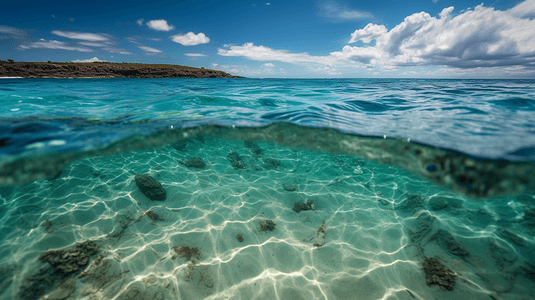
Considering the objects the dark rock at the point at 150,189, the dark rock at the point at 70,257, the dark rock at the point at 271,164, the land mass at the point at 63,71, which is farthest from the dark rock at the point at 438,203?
the land mass at the point at 63,71

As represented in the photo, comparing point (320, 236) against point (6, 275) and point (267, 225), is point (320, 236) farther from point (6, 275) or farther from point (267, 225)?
point (6, 275)

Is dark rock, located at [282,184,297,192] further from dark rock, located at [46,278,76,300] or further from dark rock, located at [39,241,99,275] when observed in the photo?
dark rock, located at [46,278,76,300]

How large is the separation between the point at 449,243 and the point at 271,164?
722 cm

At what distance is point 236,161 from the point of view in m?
10.4

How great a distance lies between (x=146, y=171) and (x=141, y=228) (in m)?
4.08

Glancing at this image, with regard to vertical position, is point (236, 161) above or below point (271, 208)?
above

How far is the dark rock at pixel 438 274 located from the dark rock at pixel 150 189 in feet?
28.1

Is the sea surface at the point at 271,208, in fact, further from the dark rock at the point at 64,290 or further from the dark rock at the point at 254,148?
the dark rock at the point at 254,148

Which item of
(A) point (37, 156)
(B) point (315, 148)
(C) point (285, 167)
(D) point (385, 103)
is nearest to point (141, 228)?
(A) point (37, 156)

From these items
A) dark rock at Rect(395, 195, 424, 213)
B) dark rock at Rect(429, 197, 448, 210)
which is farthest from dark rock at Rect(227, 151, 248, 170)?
dark rock at Rect(429, 197, 448, 210)

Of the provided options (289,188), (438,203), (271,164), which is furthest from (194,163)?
(438,203)

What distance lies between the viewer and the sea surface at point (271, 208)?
4.73 meters

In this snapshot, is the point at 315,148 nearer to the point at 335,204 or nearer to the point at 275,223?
the point at 335,204

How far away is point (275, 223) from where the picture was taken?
6.62 m
